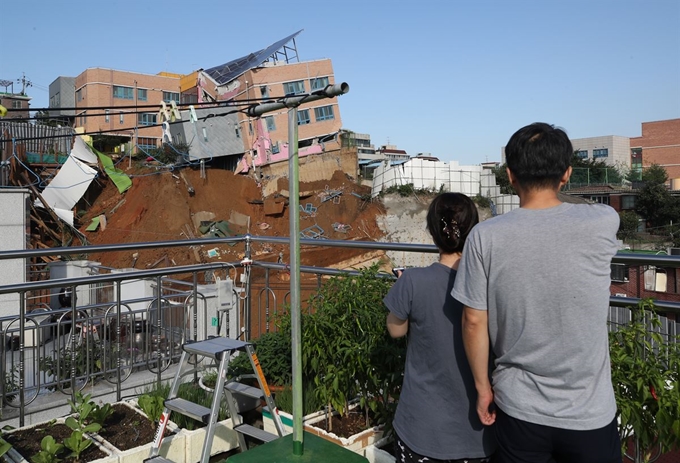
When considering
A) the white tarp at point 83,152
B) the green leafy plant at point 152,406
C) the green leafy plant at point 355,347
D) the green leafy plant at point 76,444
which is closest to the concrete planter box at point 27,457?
the green leafy plant at point 76,444

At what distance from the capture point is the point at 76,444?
3256 millimetres

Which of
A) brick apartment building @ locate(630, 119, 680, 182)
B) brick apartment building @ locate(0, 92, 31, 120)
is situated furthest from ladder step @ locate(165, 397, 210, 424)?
brick apartment building @ locate(630, 119, 680, 182)

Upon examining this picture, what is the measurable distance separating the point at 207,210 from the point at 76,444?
101ft

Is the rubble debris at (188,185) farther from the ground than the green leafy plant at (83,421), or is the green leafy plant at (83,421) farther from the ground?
the rubble debris at (188,185)

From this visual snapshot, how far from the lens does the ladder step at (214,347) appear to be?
3158 mm

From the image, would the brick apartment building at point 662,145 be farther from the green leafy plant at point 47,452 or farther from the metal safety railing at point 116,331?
the green leafy plant at point 47,452

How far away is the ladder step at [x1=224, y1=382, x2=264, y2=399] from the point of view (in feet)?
11.4

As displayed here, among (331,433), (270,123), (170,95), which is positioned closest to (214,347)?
(331,433)

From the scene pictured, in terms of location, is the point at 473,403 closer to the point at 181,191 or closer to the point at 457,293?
the point at 457,293

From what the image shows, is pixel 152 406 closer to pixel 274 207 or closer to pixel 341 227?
pixel 341 227

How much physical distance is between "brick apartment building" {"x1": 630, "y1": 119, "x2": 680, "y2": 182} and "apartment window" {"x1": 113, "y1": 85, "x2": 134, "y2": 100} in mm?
57512

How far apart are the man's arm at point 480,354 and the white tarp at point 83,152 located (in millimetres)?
32169

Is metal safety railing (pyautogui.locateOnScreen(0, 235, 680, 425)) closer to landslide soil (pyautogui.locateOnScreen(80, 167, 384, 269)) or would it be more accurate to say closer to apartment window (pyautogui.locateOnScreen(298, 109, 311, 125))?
landslide soil (pyautogui.locateOnScreen(80, 167, 384, 269))

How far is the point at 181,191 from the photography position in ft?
110
